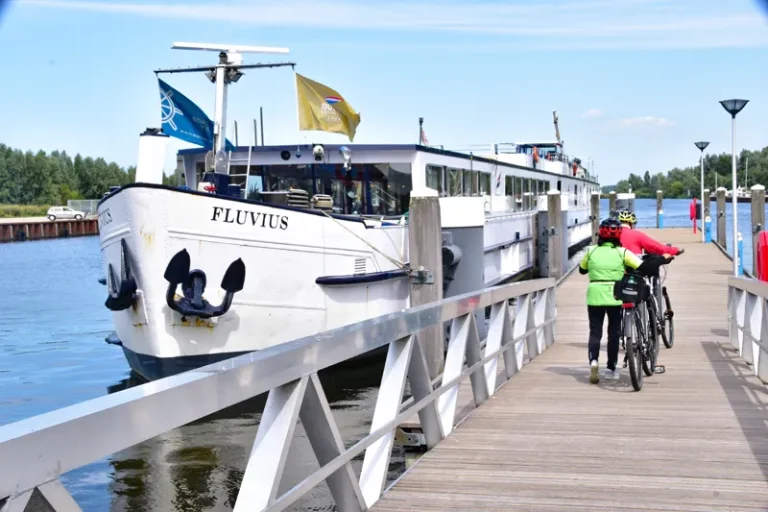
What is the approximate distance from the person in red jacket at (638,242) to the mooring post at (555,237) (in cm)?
1299

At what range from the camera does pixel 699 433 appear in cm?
709

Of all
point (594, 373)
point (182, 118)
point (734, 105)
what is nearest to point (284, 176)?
point (182, 118)

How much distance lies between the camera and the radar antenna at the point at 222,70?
15.0m

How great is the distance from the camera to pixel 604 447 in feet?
21.9

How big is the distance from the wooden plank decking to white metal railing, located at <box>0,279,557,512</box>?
1.31 ft

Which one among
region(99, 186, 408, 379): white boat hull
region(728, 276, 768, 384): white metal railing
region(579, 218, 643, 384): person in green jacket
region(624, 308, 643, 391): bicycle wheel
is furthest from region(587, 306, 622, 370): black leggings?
region(99, 186, 408, 379): white boat hull

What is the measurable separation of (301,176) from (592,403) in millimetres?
8943

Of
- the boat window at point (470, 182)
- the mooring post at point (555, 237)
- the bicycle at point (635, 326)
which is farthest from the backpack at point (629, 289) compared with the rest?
the mooring post at point (555, 237)

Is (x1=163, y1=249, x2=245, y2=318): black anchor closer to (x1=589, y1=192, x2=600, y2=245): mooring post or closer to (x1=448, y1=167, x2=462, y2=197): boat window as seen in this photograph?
(x1=448, y1=167, x2=462, y2=197): boat window

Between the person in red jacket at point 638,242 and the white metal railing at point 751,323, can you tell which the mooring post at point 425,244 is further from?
the white metal railing at point 751,323

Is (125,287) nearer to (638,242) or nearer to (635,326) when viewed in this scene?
(638,242)

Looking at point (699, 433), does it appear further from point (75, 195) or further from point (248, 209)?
point (75, 195)

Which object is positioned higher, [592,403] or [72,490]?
[592,403]

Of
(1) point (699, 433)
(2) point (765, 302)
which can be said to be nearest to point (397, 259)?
(2) point (765, 302)
